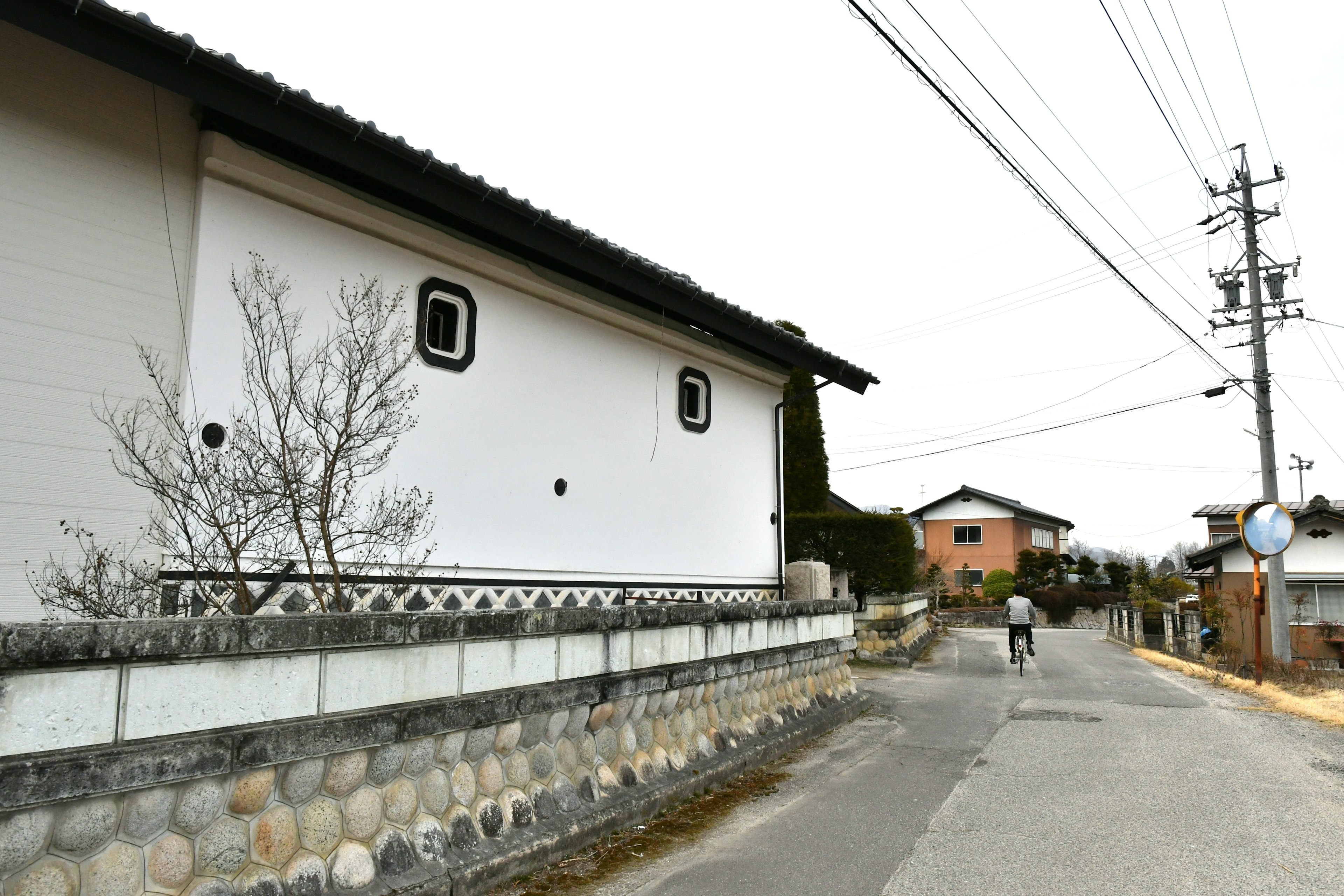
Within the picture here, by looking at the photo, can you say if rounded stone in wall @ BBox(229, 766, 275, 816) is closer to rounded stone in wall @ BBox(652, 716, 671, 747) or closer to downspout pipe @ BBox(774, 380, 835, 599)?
rounded stone in wall @ BBox(652, 716, 671, 747)

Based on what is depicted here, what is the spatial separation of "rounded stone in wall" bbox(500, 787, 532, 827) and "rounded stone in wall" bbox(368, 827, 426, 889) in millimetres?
731

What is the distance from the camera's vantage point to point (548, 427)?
8.39 m

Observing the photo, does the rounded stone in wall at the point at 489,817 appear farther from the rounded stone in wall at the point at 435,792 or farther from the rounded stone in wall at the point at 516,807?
the rounded stone in wall at the point at 435,792

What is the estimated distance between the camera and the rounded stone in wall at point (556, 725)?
5461 mm

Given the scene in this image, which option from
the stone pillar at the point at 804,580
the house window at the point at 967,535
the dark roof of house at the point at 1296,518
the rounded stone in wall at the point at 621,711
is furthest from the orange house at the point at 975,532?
the rounded stone in wall at the point at 621,711

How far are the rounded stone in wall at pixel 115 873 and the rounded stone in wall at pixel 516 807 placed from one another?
202 cm

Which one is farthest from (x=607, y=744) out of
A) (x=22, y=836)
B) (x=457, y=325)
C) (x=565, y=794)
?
(x=457, y=325)

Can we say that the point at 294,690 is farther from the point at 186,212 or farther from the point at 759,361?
the point at 759,361

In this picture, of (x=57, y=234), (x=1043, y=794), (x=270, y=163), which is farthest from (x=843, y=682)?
(x=57, y=234)

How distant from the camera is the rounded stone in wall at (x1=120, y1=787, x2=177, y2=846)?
3.30 m

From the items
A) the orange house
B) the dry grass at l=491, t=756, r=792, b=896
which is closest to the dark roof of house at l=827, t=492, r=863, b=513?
the orange house

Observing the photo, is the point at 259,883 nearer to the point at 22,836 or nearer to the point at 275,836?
the point at 275,836

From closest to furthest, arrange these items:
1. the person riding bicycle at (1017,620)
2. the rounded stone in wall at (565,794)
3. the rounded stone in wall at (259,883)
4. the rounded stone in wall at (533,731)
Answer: the rounded stone in wall at (259,883), the rounded stone in wall at (533,731), the rounded stone in wall at (565,794), the person riding bicycle at (1017,620)

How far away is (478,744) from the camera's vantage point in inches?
194
